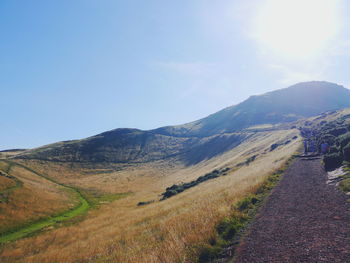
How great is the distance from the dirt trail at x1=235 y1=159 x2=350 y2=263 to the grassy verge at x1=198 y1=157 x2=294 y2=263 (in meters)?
0.42

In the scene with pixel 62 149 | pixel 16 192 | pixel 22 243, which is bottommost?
pixel 22 243

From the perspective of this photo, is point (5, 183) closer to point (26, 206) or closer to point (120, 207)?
point (26, 206)

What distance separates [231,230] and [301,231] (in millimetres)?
2527

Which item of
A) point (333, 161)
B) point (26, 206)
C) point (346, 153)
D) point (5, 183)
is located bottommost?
point (26, 206)

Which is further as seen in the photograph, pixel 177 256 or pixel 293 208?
pixel 293 208

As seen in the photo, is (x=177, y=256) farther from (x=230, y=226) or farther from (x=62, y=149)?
(x=62, y=149)

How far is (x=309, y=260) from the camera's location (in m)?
5.49

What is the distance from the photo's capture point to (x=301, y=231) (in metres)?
7.35

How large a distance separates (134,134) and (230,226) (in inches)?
7082

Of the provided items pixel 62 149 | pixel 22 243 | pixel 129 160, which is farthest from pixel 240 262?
pixel 62 149

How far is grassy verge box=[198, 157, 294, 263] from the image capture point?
22.8 feet

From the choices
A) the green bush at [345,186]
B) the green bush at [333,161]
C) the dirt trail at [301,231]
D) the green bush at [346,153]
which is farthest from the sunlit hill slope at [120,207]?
the green bush at [346,153]

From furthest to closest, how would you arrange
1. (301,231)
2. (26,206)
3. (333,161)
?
1. (26,206)
2. (333,161)
3. (301,231)

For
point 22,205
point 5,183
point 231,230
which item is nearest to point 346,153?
point 231,230
